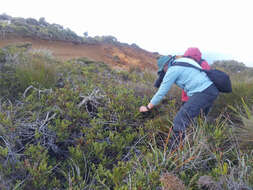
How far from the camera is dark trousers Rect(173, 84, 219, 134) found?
2637mm

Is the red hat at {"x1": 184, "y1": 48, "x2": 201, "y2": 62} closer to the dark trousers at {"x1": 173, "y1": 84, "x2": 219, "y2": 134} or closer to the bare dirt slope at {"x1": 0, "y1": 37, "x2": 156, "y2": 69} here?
the dark trousers at {"x1": 173, "y1": 84, "x2": 219, "y2": 134}

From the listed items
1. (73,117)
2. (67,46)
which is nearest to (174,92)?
(73,117)

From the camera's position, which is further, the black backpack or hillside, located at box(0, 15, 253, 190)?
the black backpack

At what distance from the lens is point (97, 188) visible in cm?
193

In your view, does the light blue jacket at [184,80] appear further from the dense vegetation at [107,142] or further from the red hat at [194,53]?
the red hat at [194,53]

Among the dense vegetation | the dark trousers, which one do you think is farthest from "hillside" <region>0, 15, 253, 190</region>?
the dark trousers

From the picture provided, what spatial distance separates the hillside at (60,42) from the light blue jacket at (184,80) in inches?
269

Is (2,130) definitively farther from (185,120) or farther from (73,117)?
(185,120)

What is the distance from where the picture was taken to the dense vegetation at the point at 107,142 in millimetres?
1926

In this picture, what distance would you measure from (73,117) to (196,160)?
6.14ft

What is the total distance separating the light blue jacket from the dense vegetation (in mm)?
492

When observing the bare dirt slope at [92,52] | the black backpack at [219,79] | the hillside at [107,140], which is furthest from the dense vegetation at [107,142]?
the bare dirt slope at [92,52]

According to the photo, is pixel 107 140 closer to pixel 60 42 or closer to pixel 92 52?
pixel 92 52

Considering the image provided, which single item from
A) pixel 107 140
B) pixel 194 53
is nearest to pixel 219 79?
pixel 194 53
